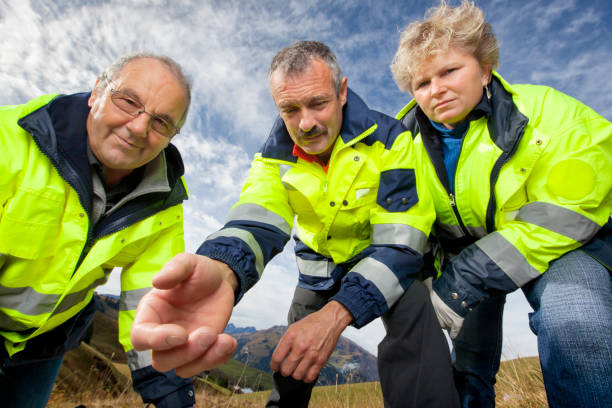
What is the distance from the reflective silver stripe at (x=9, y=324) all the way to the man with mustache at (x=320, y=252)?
1543mm

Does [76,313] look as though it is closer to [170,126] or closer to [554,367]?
[170,126]

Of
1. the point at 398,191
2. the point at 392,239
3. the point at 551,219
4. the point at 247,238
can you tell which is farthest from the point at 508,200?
the point at 247,238

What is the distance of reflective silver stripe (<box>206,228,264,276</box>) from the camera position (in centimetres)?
216

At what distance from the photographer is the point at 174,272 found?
4.47 ft

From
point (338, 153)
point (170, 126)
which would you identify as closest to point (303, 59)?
point (338, 153)

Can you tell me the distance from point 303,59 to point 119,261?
219 cm

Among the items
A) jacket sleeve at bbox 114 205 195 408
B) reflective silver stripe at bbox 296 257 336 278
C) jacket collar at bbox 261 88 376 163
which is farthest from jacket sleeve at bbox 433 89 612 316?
jacket sleeve at bbox 114 205 195 408

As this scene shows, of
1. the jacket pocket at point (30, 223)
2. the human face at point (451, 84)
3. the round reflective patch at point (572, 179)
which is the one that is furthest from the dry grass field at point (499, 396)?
the human face at point (451, 84)

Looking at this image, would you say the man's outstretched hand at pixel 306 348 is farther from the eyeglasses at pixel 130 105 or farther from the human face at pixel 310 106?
the eyeglasses at pixel 130 105

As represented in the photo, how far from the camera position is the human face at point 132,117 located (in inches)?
98.8

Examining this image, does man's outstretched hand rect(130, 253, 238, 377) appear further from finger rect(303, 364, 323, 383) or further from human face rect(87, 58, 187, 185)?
human face rect(87, 58, 187, 185)

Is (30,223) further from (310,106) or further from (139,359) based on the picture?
(310,106)

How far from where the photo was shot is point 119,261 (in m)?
2.63

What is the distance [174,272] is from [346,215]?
153cm
